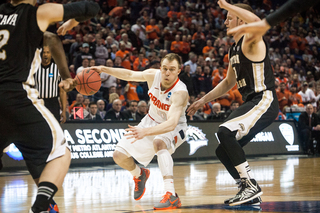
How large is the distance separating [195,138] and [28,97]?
894 cm

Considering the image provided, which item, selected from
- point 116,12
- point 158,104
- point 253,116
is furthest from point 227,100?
point 253,116

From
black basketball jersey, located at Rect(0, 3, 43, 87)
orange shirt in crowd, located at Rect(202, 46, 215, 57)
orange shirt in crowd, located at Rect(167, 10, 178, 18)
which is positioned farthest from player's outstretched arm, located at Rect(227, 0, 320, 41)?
orange shirt in crowd, located at Rect(167, 10, 178, 18)

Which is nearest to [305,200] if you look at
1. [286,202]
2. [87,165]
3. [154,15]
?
[286,202]

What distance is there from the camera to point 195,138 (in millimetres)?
11836

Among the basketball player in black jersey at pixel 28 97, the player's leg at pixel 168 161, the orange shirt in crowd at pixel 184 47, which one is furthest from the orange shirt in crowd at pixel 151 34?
the basketball player in black jersey at pixel 28 97

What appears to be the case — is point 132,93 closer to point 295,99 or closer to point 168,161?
point 295,99

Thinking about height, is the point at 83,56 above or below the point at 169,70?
above

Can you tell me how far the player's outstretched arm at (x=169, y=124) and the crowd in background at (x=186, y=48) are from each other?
6.55 meters

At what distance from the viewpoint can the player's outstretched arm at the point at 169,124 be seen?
14.3 feet

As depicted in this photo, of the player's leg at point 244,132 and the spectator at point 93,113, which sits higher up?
the spectator at point 93,113

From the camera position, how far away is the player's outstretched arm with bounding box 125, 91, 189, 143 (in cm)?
435

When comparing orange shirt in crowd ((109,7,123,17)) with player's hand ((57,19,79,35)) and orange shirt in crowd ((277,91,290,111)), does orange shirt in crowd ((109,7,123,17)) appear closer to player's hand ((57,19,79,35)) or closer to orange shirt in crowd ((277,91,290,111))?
orange shirt in crowd ((277,91,290,111))

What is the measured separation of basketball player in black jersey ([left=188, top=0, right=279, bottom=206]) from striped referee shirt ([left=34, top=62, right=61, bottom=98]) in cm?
311

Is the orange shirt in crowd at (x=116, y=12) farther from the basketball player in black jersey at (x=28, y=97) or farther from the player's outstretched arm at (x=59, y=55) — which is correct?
the basketball player in black jersey at (x=28, y=97)
